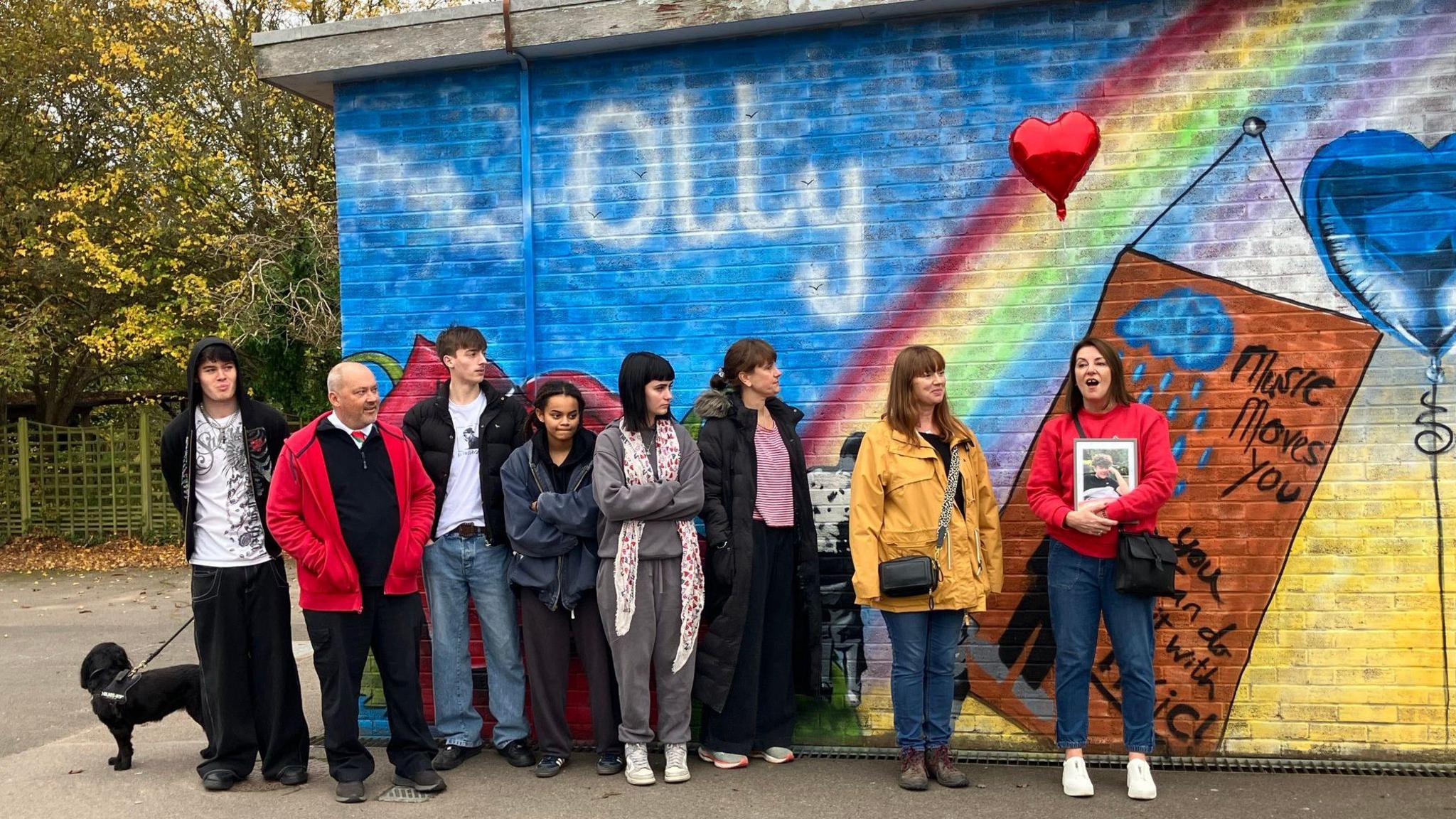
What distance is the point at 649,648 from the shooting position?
5059 millimetres

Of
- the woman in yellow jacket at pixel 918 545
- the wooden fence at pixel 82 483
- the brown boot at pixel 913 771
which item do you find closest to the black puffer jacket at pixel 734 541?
the woman in yellow jacket at pixel 918 545

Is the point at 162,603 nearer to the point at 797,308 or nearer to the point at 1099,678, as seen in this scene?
the point at 797,308

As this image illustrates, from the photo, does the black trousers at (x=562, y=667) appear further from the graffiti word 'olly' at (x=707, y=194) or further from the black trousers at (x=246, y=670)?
the graffiti word 'olly' at (x=707, y=194)

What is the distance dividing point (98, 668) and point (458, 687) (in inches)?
65.0

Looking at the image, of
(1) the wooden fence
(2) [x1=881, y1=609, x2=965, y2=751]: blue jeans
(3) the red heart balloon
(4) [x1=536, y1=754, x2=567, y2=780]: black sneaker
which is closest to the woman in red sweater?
(2) [x1=881, y1=609, x2=965, y2=751]: blue jeans

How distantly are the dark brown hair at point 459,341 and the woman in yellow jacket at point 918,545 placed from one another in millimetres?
1898

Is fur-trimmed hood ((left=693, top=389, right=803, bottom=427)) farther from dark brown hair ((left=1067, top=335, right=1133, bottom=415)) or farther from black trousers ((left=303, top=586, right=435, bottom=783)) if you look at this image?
black trousers ((left=303, top=586, right=435, bottom=783))

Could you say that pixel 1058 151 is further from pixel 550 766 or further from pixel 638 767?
pixel 550 766

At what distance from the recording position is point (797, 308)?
5469 millimetres

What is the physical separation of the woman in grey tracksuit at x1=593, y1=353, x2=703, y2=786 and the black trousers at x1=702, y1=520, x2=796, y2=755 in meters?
0.21

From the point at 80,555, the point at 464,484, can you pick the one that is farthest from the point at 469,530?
the point at 80,555

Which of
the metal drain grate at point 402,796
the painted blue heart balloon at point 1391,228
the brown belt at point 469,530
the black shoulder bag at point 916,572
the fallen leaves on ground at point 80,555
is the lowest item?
the fallen leaves on ground at point 80,555

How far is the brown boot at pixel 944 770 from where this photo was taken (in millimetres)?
4762

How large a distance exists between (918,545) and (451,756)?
236 cm
